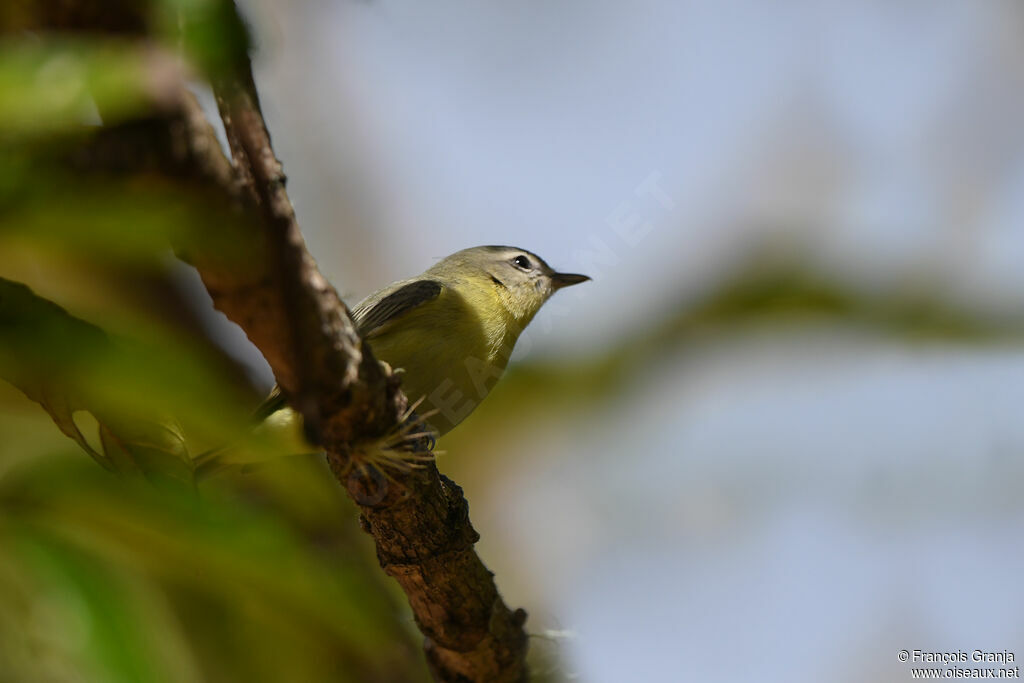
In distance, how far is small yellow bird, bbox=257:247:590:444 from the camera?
394cm

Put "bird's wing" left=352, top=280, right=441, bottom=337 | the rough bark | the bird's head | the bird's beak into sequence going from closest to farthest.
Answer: the rough bark < "bird's wing" left=352, top=280, right=441, bottom=337 < the bird's head < the bird's beak

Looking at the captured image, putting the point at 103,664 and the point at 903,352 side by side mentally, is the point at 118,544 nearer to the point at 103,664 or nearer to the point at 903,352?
the point at 103,664

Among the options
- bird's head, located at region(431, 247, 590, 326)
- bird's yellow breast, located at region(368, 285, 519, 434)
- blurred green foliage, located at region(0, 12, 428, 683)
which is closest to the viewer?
blurred green foliage, located at region(0, 12, 428, 683)

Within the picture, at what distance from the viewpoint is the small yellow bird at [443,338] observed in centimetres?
394

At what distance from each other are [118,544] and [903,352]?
4.05 metres

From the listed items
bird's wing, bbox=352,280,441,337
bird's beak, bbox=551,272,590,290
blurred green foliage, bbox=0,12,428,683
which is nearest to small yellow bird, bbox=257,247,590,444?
bird's wing, bbox=352,280,441,337

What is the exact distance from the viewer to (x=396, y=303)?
165 inches

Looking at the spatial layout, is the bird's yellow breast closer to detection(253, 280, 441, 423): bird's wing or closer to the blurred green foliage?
detection(253, 280, 441, 423): bird's wing

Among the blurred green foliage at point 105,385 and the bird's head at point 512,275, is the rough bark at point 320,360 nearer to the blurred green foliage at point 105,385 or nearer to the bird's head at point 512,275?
the blurred green foliage at point 105,385

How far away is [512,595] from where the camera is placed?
257 inches

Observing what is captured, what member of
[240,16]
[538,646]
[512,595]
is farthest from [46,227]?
[512,595]

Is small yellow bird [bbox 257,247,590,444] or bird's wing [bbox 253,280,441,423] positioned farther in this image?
bird's wing [bbox 253,280,441,423]

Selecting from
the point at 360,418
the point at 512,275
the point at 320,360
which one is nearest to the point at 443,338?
the point at 512,275

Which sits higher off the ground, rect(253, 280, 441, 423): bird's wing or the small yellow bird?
rect(253, 280, 441, 423): bird's wing
